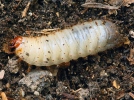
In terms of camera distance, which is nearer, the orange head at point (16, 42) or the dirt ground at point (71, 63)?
the dirt ground at point (71, 63)

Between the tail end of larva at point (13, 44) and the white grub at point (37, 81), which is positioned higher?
the tail end of larva at point (13, 44)

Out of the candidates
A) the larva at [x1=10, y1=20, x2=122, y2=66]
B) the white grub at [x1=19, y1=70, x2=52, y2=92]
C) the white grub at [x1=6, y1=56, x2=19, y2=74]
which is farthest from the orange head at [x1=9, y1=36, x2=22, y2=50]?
the white grub at [x1=19, y1=70, x2=52, y2=92]

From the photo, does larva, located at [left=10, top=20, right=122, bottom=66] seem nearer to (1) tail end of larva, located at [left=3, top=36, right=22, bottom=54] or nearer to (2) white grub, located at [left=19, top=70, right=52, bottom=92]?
(1) tail end of larva, located at [left=3, top=36, right=22, bottom=54]

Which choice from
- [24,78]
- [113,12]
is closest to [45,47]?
[24,78]

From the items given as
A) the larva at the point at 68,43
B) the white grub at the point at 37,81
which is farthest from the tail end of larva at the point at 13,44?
the white grub at the point at 37,81

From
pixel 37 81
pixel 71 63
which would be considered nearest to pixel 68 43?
pixel 71 63

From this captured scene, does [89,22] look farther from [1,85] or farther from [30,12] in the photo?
[1,85]

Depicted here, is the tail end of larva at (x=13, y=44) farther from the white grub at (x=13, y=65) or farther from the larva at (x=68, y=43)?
the white grub at (x=13, y=65)
